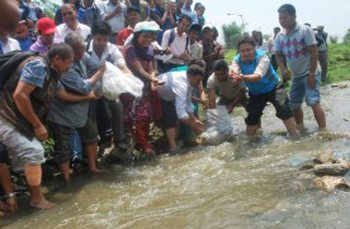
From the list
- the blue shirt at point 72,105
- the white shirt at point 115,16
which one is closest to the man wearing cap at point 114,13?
the white shirt at point 115,16

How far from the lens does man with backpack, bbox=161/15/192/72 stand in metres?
8.38

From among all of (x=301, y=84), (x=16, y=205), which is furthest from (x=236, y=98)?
Answer: (x=16, y=205)

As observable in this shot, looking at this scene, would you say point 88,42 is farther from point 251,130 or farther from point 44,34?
point 251,130

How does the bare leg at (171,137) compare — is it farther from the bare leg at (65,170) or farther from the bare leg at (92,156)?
the bare leg at (65,170)

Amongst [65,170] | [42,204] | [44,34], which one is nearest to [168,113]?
[65,170]

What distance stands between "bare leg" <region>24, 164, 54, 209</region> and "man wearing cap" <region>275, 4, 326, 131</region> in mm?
4181

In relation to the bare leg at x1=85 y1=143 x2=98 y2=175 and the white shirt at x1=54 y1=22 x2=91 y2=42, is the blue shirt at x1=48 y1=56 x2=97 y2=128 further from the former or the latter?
the white shirt at x1=54 y1=22 x2=91 y2=42

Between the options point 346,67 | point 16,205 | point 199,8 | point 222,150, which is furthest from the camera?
point 346,67

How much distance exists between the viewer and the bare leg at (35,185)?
4766mm

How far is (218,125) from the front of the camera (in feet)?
25.2

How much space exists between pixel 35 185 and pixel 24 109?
78 cm

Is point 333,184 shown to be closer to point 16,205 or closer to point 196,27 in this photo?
point 16,205

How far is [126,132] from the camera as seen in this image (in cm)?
690

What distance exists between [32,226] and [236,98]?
4.21 metres
